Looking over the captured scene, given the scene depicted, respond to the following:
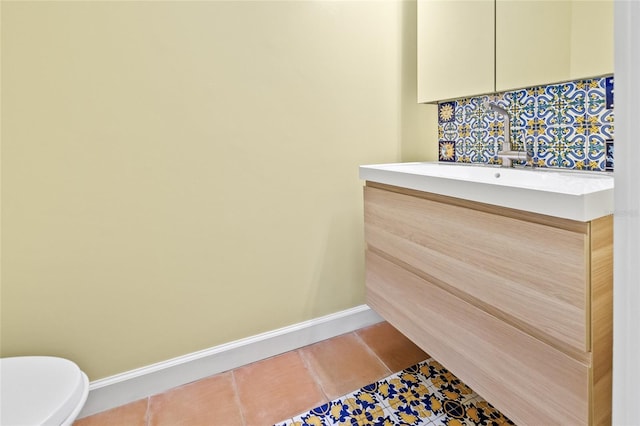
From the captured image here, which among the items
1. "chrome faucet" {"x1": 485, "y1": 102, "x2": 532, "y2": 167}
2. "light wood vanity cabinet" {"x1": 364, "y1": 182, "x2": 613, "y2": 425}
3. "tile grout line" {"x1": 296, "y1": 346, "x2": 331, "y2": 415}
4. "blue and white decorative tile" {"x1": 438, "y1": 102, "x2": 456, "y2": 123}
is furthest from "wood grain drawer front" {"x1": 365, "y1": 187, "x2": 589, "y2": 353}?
"blue and white decorative tile" {"x1": 438, "y1": 102, "x2": 456, "y2": 123}

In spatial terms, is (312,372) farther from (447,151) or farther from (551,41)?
(551,41)

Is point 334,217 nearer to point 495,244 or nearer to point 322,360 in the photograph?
point 322,360

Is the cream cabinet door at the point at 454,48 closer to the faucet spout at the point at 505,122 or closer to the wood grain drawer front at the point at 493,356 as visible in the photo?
the faucet spout at the point at 505,122

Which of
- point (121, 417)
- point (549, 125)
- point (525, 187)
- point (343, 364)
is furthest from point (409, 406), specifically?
point (549, 125)

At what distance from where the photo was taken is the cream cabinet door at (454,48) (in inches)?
61.1

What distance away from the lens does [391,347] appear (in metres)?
1.81

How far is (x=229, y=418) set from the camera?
138 cm

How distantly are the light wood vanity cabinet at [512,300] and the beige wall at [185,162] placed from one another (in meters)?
0.51

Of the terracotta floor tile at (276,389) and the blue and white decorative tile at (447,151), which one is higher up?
the blue and white decorative tile at (447,151)

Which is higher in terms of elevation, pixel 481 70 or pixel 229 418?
pixel 481 70

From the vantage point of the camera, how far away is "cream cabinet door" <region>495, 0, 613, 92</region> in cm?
116

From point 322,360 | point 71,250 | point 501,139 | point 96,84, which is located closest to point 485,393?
point 322,360

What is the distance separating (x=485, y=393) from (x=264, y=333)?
3.24ft

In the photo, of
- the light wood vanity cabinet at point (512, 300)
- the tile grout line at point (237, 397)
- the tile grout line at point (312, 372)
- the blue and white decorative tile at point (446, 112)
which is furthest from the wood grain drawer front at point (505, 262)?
the tile grout line at point (237, 397)
